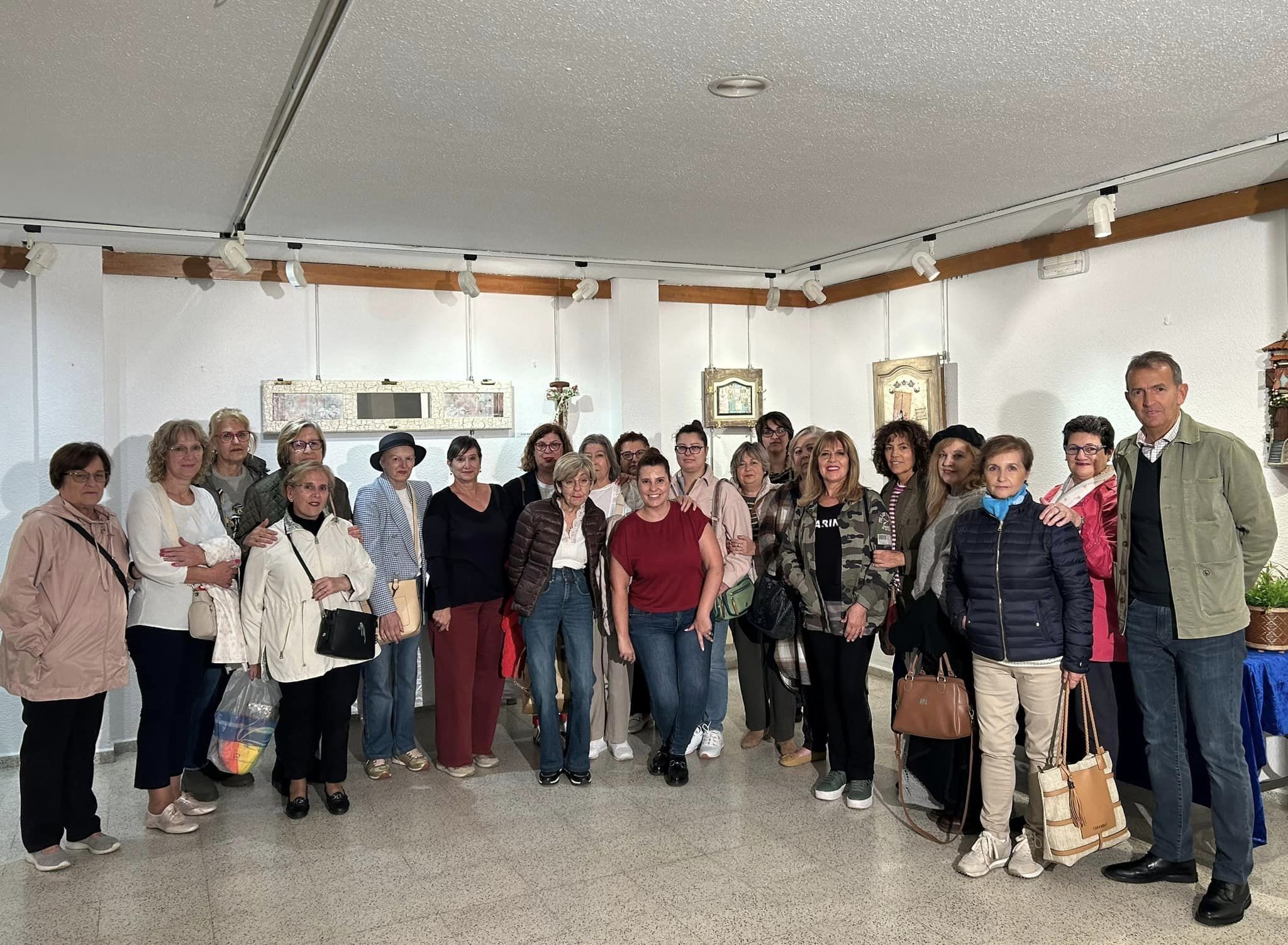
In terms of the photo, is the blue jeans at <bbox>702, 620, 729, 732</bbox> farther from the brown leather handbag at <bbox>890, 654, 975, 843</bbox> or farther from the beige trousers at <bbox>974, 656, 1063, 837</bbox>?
the beige trousers at <bbox>974, 656, 1063, 837</bbox>

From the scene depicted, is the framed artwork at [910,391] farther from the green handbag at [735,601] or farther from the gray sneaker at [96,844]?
the gray sneaker at [96,844]

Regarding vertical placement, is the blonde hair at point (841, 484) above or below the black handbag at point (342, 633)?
above

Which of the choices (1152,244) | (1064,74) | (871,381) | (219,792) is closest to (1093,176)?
(1152,244)

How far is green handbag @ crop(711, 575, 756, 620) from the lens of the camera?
4.36 m

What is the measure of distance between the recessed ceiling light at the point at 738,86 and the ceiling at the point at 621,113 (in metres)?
0.04

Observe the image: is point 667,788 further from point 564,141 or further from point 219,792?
point 564,141

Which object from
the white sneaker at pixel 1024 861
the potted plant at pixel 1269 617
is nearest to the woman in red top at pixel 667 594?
the white sneaker at pixel 1024 861

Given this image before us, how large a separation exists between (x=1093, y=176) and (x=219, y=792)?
14.4ft

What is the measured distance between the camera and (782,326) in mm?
6973

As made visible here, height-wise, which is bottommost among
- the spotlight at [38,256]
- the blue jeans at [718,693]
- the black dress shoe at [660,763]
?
the black dress shoe at [660,763]

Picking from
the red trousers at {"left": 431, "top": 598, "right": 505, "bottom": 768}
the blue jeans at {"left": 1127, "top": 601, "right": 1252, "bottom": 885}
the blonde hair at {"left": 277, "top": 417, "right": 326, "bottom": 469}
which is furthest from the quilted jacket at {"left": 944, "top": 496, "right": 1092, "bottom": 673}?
the blonde hair at {"left": 277, "top": 417, "right": 326, "bottom": 469}

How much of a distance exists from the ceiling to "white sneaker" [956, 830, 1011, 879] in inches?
93.9

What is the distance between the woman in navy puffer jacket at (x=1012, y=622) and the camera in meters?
3.19

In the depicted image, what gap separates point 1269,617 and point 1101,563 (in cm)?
65
